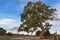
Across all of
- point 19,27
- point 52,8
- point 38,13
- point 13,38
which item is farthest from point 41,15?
point 13,38

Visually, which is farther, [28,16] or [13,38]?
[28,16]

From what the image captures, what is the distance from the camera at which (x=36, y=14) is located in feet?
110

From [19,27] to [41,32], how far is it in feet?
16.2

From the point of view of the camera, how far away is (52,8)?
3459 cm

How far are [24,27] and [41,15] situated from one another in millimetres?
4596

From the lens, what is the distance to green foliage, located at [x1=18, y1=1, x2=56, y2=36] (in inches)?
1321

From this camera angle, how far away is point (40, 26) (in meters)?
34.5

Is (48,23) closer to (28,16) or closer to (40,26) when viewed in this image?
(40,26)

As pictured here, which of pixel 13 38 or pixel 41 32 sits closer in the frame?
pixel 13 38

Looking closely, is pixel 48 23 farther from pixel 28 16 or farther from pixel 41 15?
pixel 28 16

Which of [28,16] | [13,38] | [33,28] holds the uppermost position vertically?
[28,16]

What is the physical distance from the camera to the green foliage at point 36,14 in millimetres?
33562

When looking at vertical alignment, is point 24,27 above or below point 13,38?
above

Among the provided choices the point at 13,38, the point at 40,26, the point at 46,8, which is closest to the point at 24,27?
the point at 40,26
